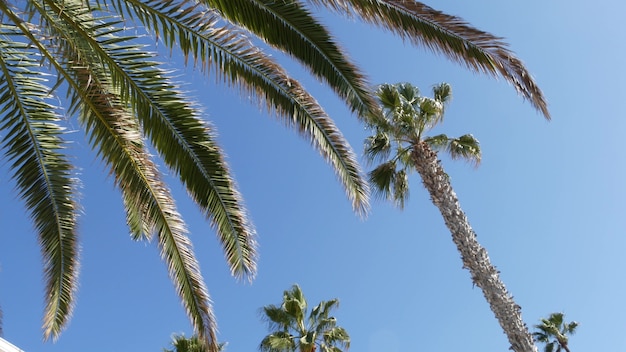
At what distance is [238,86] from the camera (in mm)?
6957

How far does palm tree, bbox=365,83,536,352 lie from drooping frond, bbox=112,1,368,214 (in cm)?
436

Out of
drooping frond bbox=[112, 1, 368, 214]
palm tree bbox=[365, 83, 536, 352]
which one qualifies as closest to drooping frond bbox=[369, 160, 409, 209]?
palm tree bbox=[365, 83, 536, 352]

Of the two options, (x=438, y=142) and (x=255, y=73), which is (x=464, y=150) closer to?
(x=438, y=142)

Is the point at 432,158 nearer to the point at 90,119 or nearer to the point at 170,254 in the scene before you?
the point at 170,254

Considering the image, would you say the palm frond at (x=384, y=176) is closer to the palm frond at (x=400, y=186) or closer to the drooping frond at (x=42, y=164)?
the palm frond at (x=400, y=186)

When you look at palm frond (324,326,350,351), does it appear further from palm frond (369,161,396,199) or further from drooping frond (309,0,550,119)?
drooping frond (309,0,550,119)

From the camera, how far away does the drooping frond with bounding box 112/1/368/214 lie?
5.98 metres

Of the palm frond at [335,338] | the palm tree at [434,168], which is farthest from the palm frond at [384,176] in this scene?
the palm frond at [335,338]

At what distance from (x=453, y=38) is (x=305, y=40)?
5.28 ft

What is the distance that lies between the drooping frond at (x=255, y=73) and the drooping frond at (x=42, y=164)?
1340mm

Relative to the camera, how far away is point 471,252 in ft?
42.1

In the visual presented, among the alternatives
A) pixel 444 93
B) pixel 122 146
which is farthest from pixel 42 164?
pixel 444 93

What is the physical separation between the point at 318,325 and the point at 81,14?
16.5 m

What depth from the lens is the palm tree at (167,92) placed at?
593 cm
